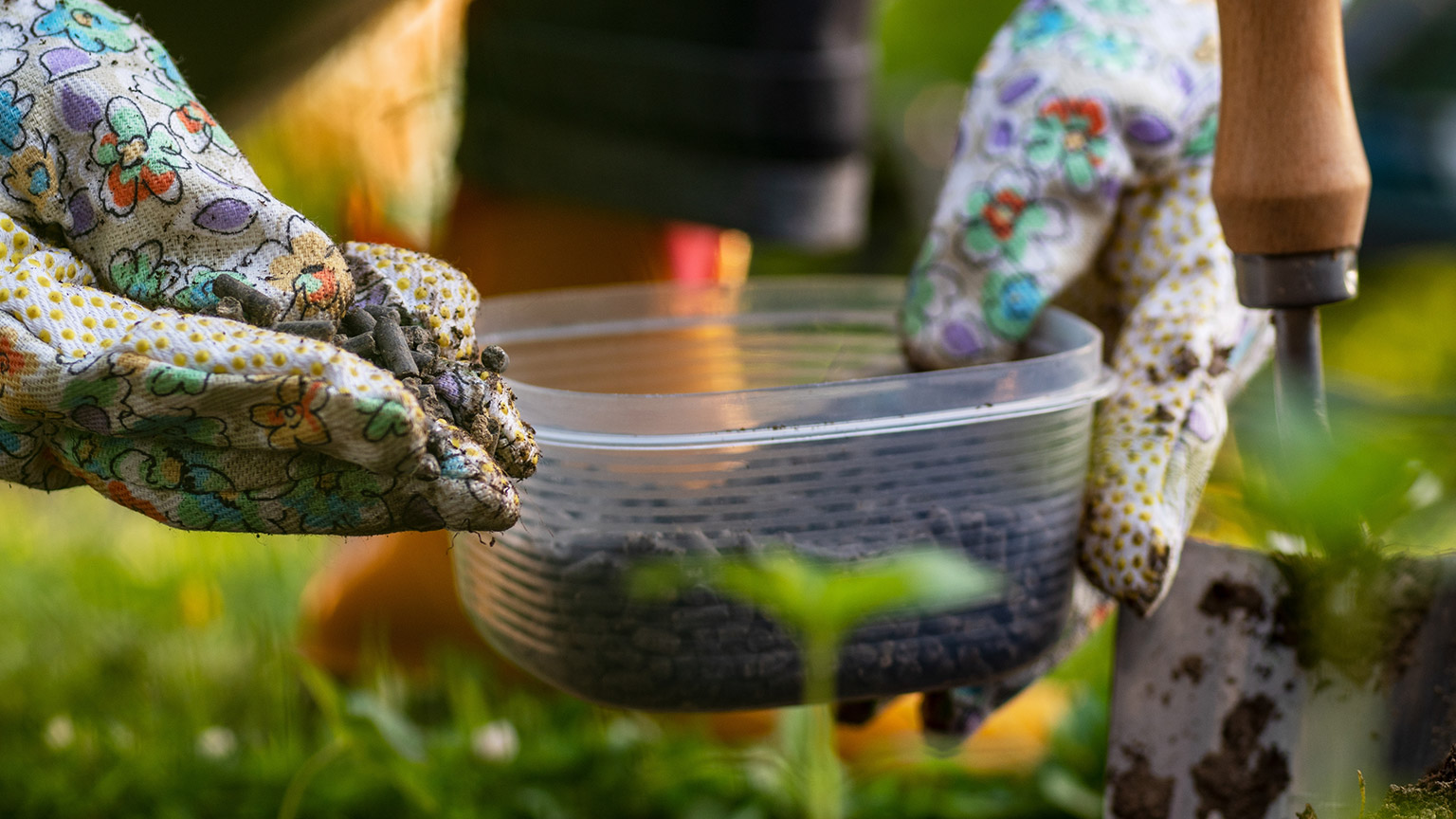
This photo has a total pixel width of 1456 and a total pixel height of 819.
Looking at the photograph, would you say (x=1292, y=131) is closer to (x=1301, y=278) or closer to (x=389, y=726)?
(x=1301, y=278)

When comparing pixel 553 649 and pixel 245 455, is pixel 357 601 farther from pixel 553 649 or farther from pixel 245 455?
pixel 245 455

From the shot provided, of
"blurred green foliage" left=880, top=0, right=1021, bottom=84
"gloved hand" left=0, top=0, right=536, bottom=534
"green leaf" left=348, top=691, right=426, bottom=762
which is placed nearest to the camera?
"gloved hand" left=0, top=0, right=536, bottom=534

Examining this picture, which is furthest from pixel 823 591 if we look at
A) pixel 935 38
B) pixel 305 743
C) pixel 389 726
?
pixel 935 38

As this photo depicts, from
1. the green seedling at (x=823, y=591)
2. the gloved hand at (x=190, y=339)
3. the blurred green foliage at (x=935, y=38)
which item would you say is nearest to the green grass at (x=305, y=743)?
the green seedling at (x=823, y=591)

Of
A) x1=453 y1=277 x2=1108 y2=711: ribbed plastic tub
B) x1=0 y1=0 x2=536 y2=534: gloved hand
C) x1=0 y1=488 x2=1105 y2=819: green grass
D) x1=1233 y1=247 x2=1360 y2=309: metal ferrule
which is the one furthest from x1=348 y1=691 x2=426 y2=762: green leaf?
x1=1233 y1=247 x2=1360 y2=309: metal ferrule

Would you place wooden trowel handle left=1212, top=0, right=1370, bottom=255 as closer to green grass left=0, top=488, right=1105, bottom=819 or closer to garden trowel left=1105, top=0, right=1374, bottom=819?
garden trowel left=1105, top=0, right=1374, bottom=819

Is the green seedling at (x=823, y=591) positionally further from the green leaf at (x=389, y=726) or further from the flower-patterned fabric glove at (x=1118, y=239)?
the green leaf at (x=389, y=726)
